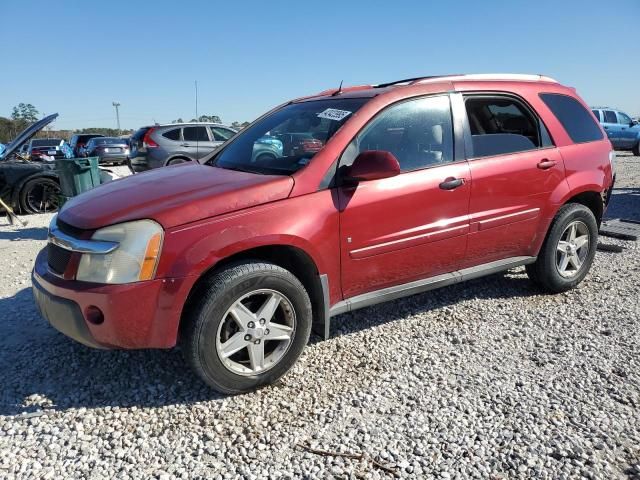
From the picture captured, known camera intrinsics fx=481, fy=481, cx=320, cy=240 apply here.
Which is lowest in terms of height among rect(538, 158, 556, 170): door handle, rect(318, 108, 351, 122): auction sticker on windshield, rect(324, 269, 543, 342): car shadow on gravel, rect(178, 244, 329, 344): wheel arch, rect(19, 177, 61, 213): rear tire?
rect(324, 269, 543, 342): car shadow on gravel

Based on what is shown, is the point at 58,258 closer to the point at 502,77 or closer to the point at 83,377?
the point at 83,377

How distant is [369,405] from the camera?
108 inches

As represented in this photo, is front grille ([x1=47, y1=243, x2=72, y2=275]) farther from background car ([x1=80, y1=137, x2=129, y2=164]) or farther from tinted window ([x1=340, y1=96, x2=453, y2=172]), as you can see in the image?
background car ([x1=80, y1=137, x2=129, y2=164])

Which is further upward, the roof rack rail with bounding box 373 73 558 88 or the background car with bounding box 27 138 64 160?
the roof rack rail with bounding box 373 73 558 88

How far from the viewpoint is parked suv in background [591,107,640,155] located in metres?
19.7

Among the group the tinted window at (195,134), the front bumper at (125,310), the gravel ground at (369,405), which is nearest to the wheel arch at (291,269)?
the front bumper at (125,310)

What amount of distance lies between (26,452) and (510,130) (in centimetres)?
392

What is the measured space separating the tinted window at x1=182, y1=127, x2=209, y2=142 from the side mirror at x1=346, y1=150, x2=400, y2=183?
30.4 ft

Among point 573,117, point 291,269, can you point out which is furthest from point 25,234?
point 573,117

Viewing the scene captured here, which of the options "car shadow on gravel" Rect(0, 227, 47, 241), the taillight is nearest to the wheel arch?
"car shadow on gravel" Rect(0, 227, 47, 241)

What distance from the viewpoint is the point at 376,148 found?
3.25 meters

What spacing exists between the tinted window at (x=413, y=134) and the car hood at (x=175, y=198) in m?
0.63

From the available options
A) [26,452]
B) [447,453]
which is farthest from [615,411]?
[26,452]

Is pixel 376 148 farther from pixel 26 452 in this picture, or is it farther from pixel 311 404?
pixel 26 452
